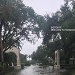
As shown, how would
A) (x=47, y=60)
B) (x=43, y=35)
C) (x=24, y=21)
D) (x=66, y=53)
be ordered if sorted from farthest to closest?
(x=47, y=60) < (x=66, y=53) < (x=43, y=35) < (x=24, y=21)

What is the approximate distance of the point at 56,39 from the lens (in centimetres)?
4850

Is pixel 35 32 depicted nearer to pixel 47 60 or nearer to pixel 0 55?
pixel 0 55

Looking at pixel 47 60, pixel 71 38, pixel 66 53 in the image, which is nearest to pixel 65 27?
pixel 71 38

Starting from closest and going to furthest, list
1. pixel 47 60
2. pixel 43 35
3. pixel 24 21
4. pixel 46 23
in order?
pixel 24 21 < pixel 46 23 < pixel 43 35 < pixel 47 60

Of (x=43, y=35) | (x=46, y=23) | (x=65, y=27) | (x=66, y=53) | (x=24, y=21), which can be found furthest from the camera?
(x=66, y=53)

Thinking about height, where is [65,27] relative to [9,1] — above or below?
below

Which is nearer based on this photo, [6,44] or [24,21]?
[24,21]

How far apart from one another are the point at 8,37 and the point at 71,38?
404 inches

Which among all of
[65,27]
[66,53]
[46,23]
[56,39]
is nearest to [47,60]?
[66,53]

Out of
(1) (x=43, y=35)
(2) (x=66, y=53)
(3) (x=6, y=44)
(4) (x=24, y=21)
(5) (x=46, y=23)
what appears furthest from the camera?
(2) (x=66, y=53)

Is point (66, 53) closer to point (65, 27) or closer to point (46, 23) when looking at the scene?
point (46, 23)

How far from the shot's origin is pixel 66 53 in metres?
54.9

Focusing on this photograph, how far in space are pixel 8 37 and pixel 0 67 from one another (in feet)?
29.5

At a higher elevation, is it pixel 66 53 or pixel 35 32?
pixel 35 32
